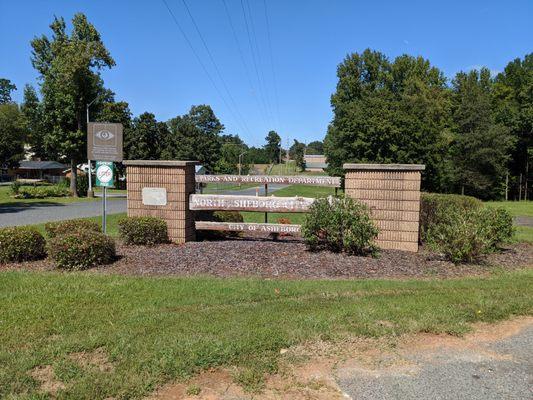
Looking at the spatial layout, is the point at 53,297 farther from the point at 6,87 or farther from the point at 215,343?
the point at 6,87

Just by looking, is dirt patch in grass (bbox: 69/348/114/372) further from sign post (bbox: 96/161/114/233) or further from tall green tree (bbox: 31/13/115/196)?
tall green tree (bbox: 31/13/115/196)

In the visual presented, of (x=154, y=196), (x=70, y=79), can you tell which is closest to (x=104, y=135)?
(x=154, y=196)

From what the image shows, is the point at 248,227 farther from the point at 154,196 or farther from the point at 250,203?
the point at 154,196

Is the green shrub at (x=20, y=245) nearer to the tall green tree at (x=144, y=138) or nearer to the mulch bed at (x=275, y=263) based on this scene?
the mulch bed at (x=275, y=263)

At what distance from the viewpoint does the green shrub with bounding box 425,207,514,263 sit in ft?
26.4

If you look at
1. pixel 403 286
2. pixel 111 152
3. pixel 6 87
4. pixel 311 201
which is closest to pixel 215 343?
pixel 403 286

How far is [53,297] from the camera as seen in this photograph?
216 inches

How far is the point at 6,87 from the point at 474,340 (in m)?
112

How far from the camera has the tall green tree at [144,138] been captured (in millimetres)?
62719

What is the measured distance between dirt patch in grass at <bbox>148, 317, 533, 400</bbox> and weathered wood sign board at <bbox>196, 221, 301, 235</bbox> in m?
5.23

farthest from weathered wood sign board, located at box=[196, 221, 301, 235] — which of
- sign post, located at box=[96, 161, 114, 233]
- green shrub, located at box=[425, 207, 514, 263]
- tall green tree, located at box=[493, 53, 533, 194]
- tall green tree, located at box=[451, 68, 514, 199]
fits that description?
tall green tree, located at box=[493, 53, 533, 194]

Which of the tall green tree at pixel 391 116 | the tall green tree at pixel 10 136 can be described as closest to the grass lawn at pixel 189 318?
the tall green tree at pixel 391 116

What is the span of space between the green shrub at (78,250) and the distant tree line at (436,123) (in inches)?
1581

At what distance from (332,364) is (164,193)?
22.4 ft
